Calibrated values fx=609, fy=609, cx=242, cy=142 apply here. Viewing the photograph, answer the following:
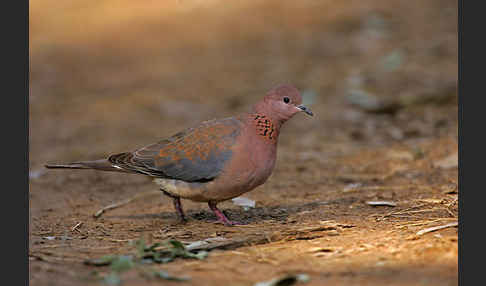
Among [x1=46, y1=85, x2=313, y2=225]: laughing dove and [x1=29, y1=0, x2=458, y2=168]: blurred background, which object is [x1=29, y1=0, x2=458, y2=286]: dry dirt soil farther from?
[x1=46, y1=85, x2=313, y2=225]: laughing dove

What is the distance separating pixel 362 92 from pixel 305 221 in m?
5.06

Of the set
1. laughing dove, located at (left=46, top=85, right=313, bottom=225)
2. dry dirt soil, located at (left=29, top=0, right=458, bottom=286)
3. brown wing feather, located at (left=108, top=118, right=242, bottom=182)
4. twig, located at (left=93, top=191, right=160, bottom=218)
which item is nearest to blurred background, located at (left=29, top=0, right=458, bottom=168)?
dry dirt soil, located at (left=29, top=0, right=458, bottom=286)

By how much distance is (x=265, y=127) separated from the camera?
189 inches

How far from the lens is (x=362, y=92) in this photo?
9.31m

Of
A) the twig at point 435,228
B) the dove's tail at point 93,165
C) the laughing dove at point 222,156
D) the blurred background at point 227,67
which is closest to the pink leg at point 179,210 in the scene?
the laughing dove at point 222,156

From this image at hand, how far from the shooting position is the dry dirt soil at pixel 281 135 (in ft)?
12.1

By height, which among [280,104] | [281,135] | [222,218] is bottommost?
[222,218]

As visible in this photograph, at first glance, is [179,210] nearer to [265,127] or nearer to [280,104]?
[265,127]

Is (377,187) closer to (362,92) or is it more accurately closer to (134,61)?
(362,92)

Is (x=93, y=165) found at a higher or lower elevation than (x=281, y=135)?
lower

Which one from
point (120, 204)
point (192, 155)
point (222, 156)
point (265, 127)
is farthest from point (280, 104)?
point (120, 204)

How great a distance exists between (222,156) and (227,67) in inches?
249

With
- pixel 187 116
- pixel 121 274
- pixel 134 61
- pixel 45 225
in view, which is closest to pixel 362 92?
pixel 187 116

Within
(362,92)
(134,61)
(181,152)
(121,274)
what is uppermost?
(134,61)
